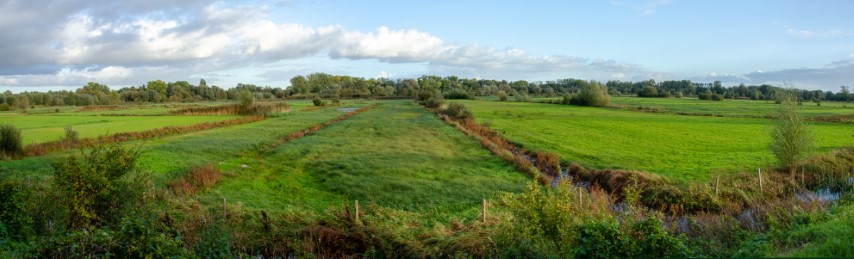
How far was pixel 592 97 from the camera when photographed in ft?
356

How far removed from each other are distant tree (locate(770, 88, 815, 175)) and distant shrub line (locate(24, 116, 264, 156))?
114ft

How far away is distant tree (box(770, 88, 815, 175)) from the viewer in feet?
88.3

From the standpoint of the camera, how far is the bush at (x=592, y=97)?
108 metres

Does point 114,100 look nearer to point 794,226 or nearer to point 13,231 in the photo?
point 13,231

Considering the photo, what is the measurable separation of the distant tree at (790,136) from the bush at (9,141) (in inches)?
1980

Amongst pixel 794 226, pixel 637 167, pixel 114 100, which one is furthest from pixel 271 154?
pixel 114 100

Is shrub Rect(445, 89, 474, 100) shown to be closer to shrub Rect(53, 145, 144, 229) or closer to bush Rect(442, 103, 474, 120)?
bush Rect(442, 103, 474, 120)

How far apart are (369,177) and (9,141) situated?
27968 mm

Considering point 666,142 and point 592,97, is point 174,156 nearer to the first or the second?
point 666,142

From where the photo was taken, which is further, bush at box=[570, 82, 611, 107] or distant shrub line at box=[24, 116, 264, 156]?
bush at box=[570, 82, 611, 107]

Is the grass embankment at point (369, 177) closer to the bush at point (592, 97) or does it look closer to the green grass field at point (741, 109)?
the green grass field at point (741, 109)

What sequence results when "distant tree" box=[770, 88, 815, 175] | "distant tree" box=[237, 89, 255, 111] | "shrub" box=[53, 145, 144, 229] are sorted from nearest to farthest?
"shrub" box=[53, 145, 144, 229], "distant tree" box=[770, 88, 815, 175], "distant tree" box=[237, 89, 255, 111]

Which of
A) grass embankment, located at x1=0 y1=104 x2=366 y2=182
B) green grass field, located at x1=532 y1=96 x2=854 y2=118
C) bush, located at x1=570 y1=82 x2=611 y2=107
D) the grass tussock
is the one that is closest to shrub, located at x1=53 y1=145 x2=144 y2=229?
the grass tussock

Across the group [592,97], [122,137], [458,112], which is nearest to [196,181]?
[122,137]
